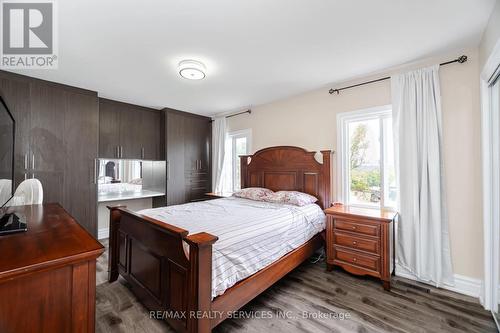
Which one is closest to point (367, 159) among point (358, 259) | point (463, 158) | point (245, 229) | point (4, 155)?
point (463, 158)

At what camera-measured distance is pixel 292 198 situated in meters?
3.03

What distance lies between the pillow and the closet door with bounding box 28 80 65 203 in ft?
10.1

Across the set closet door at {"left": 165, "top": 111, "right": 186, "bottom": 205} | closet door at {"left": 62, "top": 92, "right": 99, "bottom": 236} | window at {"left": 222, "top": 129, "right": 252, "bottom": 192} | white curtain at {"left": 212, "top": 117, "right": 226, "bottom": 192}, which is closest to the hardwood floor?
closet door at {"left": 62, "top": 92, "right": 99, "bottom": 236}

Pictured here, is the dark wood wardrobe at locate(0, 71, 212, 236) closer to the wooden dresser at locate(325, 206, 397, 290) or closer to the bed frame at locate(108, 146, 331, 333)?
the bed frame at locate(108, 146, 331, 333)

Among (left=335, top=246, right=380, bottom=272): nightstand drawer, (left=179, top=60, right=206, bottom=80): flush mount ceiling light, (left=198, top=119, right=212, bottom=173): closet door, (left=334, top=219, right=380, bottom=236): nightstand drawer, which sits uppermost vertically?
(left=179, top=60, right=206, bottom=80): flush mount ceiling light

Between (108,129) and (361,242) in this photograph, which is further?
(108,129)

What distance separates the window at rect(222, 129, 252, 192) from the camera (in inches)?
185

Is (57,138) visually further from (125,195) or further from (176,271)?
(176,271)

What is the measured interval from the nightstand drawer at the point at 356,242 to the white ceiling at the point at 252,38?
2052 mm

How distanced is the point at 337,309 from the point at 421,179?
1.66m

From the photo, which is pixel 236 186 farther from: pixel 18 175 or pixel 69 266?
pixel 69 266

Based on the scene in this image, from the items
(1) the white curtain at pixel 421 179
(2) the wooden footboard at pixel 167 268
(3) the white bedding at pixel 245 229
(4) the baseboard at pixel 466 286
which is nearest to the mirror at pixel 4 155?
(2) the wooden footboard at pixel 167 268

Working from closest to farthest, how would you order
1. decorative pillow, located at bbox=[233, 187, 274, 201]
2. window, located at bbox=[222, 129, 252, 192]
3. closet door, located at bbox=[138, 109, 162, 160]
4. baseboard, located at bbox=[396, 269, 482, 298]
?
baseboard, located at bbox=[396, 269, 482, 298] → decorative pillow, located at bbox=[233, 187, 274, 201] → closet door, located at bbox=[138, 109, 162, 160] → window, located at bbox=[222, 129, 252, 192]

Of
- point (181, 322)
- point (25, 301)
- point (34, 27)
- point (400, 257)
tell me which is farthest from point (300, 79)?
point (25, 301)
